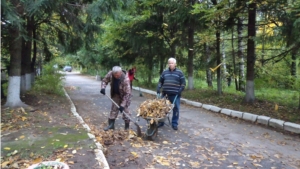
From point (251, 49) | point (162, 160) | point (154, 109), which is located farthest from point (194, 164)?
point (251, 49)

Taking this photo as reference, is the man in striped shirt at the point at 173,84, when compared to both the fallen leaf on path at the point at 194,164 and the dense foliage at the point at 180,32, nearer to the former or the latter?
the fallen leaf on path at the point at 194,164

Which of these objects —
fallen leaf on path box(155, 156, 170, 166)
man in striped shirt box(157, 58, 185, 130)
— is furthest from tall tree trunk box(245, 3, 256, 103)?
fallen leaf on path box(155, 156, 170, 166)

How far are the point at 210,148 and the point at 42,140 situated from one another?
11.4ft

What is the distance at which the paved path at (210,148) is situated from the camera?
4.50 meters

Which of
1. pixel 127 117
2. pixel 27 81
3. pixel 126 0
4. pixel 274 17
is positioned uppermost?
pixel 126 0

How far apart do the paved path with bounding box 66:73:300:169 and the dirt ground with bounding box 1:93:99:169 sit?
61 centimetres

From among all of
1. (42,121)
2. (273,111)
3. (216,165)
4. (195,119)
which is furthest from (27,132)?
(273,111)

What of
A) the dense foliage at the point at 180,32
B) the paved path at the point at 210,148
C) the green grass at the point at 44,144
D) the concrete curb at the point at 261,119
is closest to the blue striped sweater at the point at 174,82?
the paved path at the point at 210,148

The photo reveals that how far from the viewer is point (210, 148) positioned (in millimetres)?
5324

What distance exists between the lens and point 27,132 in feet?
18.2

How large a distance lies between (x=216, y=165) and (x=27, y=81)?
1001cm

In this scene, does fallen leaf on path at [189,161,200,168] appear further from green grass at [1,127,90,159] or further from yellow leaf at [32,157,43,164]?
yellow leaf at [32,157,43,164]

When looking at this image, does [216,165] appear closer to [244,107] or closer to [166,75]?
[166,75]

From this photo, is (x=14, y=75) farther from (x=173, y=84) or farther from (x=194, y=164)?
(x=194, y=164)
